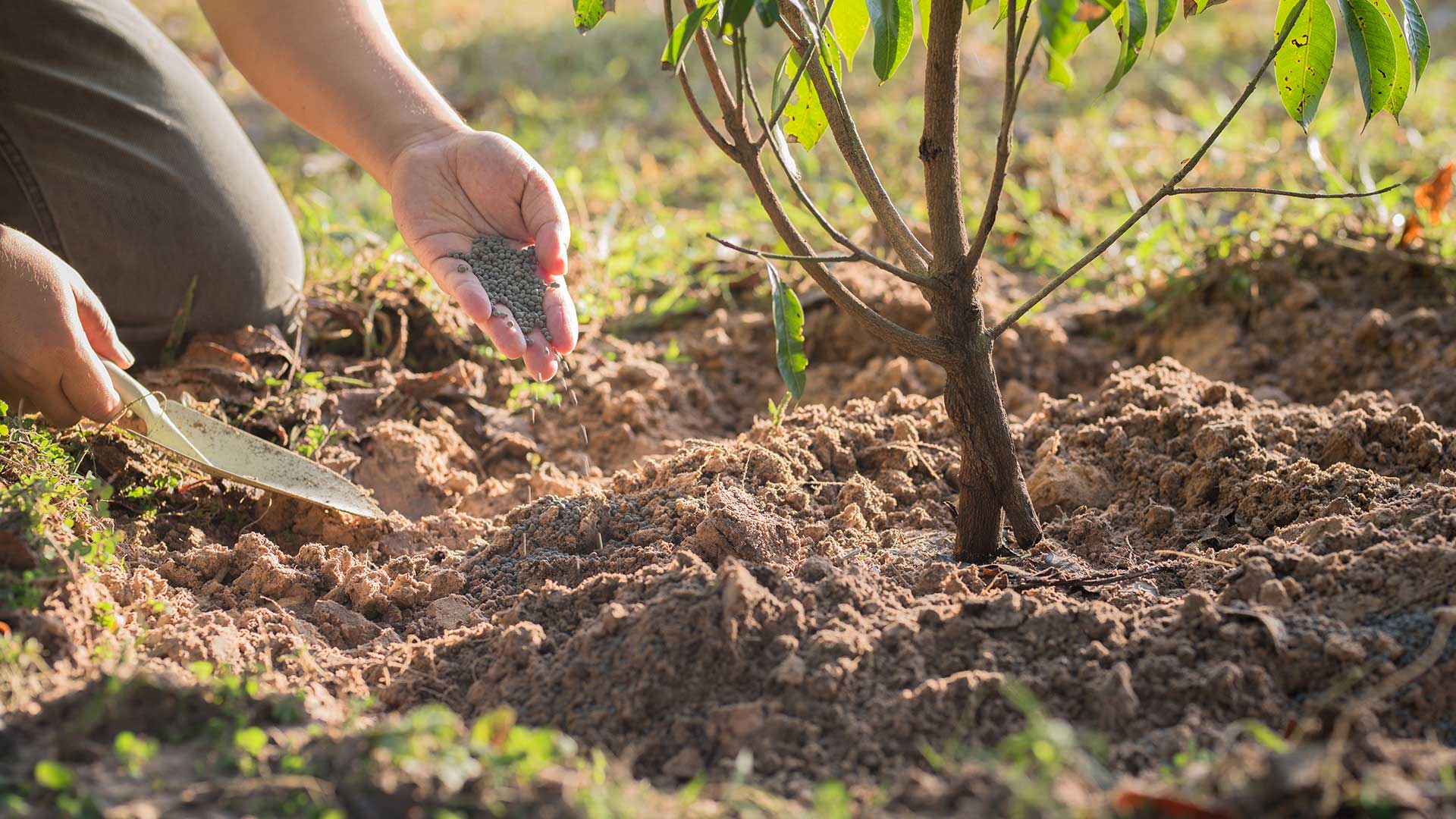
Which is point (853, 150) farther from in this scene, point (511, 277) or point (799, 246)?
point (511, 277)

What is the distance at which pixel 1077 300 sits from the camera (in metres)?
3.28

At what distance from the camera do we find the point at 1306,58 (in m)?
1.75

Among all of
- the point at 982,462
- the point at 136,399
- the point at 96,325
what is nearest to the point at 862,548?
the point at 982,462

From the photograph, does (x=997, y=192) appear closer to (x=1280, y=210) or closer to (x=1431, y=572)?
(x=1431, y=572)

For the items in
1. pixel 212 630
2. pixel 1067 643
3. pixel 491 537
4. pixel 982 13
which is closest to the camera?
pixel 1067 643

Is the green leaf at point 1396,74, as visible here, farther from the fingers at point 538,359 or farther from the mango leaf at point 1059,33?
the fingers at point 538,359

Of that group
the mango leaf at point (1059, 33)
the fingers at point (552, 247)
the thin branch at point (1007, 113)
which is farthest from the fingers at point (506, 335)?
the mango leaf at point (1059, 33)

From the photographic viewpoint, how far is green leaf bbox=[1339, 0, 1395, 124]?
5.42 feet

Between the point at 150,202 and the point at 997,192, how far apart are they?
6.85ft

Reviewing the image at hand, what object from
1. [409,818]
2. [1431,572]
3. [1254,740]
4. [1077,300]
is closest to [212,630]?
[409,818]

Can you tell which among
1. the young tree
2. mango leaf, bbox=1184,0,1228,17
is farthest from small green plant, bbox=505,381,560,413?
mango leaf, bbox=1184,0,1228,17

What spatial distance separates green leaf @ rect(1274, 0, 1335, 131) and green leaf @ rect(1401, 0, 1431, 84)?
96 mm

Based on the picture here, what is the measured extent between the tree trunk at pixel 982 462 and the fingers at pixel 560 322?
0.74 meters

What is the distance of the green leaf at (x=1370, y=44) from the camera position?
165 centimetres
